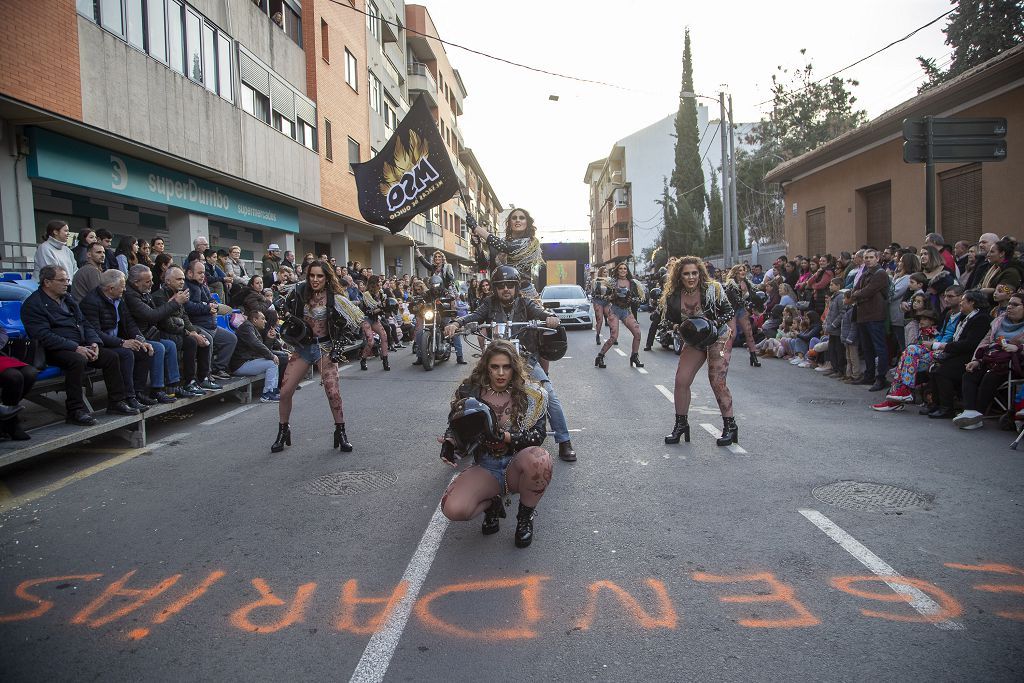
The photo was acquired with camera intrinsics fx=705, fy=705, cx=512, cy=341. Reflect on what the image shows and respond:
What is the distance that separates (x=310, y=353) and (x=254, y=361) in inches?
153

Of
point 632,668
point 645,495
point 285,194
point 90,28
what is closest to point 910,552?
point 645,495

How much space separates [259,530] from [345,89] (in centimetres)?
2538

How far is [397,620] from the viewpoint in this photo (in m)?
3.39

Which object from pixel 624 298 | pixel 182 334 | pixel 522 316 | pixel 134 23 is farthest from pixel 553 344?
pixel 134 23

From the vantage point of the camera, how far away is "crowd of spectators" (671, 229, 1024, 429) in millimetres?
7613

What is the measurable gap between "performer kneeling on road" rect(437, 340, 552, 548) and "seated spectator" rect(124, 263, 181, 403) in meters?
5.09

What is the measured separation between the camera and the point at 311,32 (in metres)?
23.3

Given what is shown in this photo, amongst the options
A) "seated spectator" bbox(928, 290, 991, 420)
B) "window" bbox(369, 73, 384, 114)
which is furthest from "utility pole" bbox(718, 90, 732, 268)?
"seated spectator" bbox(928, 290, 991, 420)

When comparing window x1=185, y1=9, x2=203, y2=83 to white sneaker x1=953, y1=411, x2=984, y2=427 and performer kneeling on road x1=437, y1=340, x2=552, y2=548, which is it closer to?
performer kneeling on road x1=437, y1=340, x2=552, y2=548

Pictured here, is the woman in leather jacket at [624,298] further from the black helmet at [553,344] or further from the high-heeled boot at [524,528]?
the high-heeled boot at [524,528]

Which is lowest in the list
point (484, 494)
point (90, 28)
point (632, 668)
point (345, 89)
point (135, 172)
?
point (632, 668)

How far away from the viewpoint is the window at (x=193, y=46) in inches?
623

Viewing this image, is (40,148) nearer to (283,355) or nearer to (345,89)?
(283,355)

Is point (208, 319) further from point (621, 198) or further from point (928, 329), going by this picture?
point (621, 198)
